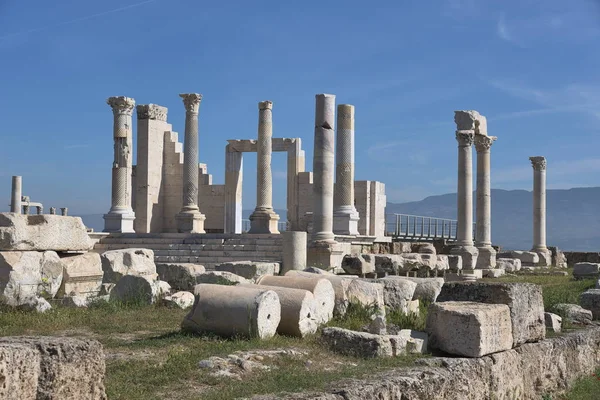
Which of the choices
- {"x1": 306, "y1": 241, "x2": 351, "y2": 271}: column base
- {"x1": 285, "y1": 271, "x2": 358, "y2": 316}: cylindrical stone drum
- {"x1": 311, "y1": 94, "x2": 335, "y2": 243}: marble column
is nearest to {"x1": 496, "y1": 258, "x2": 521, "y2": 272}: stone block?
{"x1": 306, "y1": 241, "x2": 351, "y2": 271}: column base

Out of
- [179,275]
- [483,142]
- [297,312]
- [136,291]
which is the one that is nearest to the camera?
[297,312]

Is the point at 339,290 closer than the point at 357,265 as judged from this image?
Yes

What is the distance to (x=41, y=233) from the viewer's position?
12.7 metres

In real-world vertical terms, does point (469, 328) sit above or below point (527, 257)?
below

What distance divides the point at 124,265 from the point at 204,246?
11.2 metres

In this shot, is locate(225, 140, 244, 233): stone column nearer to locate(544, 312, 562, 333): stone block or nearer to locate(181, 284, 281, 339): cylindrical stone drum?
locate(544, 312, 562, 333): stone block

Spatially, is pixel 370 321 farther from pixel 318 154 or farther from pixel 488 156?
pixel 488 156

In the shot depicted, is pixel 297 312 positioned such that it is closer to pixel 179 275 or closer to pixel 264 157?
pixel 179 275

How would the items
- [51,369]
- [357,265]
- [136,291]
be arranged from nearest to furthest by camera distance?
[51,369]
[136,291]
[357,265]

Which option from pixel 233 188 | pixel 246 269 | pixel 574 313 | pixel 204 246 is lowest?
pixel 574 313

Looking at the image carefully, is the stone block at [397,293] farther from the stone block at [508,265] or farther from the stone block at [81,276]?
the stone block at [508,265]

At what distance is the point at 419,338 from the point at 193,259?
61.2 ft

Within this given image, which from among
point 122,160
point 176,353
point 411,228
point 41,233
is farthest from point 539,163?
point 176,353

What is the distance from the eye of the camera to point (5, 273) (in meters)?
11.8
